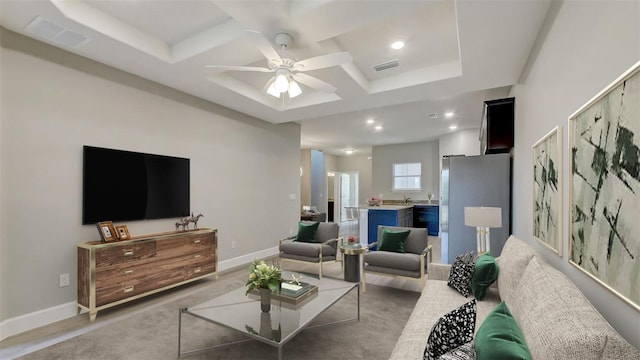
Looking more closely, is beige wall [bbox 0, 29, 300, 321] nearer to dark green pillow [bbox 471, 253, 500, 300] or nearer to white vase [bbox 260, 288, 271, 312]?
white vase [bbox 260, 288, 271, 312]

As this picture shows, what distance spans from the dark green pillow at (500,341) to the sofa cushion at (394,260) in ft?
7.40

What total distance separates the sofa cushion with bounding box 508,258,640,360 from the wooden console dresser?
11.7 feet

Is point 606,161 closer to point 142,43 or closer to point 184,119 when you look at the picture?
point 142,43

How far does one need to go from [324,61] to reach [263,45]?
53 centimetres

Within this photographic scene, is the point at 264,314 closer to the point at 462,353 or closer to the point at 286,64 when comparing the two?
the point at 462,353

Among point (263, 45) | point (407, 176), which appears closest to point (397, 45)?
point (263, 45)

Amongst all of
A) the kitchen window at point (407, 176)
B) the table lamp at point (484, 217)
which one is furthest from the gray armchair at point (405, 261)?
the kitchen window at point (407, 176)

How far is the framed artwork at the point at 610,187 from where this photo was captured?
104cm

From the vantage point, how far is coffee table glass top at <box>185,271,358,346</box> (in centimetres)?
201

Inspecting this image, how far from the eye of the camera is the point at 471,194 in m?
3.90

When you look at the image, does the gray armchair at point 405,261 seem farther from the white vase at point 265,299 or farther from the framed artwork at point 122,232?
the framed artwork at point 122,232

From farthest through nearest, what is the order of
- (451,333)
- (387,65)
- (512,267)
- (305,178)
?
1. (305,178)
2. (387,65)
3. (512,267)
4. (451,333)

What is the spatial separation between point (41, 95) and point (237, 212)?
2992 millimetres

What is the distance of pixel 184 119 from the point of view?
432cm
